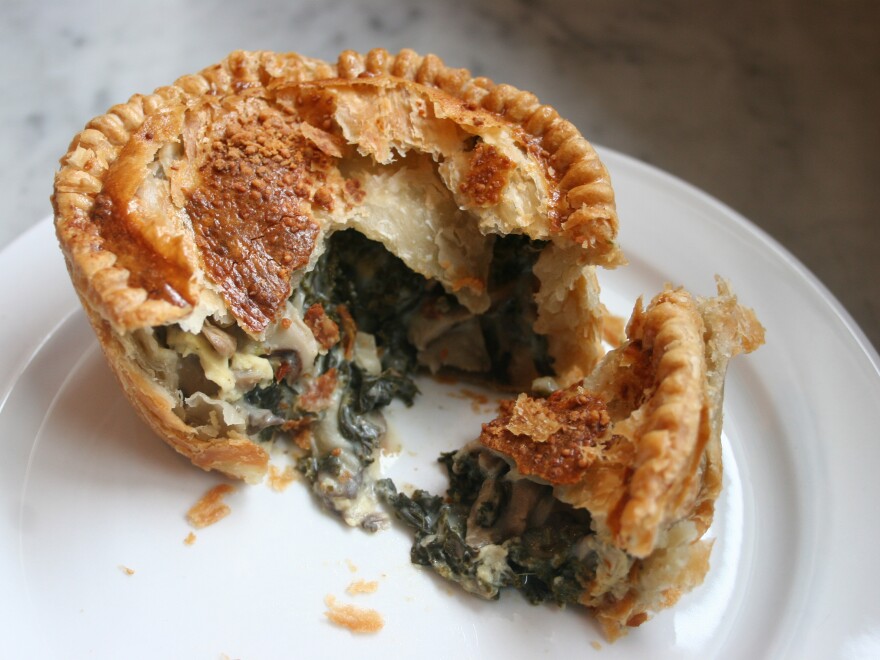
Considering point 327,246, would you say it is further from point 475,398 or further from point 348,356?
point 475,398

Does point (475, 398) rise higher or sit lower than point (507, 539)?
higher

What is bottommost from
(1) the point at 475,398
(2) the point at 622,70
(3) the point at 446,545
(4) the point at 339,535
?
(4) the point at 339,535

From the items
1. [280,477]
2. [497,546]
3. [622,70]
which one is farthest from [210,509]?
[622,70]

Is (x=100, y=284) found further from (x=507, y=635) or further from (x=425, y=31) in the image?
(x=425, y=31)

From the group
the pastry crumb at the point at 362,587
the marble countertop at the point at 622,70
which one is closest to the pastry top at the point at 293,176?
the pastry crumb at the point at 362,587

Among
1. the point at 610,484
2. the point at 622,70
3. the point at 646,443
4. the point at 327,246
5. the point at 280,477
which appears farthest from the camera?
the point at 622,70

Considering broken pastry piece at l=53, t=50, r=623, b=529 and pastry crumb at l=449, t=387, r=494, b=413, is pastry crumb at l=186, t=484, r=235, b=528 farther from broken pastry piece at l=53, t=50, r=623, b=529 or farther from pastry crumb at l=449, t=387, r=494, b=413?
pastry crumb at l=449, t=387, r=494, b=413

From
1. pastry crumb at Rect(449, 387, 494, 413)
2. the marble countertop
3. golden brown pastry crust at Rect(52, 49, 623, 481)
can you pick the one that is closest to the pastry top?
golden brown pastry crust at Rect(52, 49, 623, 481)
